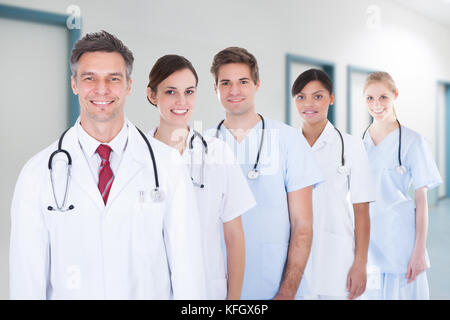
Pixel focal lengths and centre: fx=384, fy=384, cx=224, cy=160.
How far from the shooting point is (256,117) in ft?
3.73

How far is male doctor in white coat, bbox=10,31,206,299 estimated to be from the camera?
783 mm

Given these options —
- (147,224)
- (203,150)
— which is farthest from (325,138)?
(147,224)

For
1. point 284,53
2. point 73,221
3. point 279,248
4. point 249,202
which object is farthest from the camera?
point 284,53

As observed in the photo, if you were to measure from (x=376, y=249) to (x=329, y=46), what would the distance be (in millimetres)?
703

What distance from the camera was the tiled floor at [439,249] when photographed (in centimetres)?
132

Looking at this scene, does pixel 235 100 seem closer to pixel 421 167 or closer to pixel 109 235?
pixel 109 235

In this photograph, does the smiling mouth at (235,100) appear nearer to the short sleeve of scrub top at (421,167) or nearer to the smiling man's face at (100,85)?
the smiling man's face at (100,85)

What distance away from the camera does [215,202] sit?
950 millimetres

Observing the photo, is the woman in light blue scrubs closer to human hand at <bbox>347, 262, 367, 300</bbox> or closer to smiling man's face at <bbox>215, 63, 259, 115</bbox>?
human hand at <bbox>347, 262, 367, 300</bbox>

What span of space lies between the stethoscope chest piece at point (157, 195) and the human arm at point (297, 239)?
43 centimetres

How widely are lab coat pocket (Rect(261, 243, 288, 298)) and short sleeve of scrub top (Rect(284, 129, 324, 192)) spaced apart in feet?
0.56

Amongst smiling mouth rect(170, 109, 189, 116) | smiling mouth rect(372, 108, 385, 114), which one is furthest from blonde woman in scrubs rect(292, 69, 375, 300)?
smiling mouth rect(170, 109, 189, 116)
